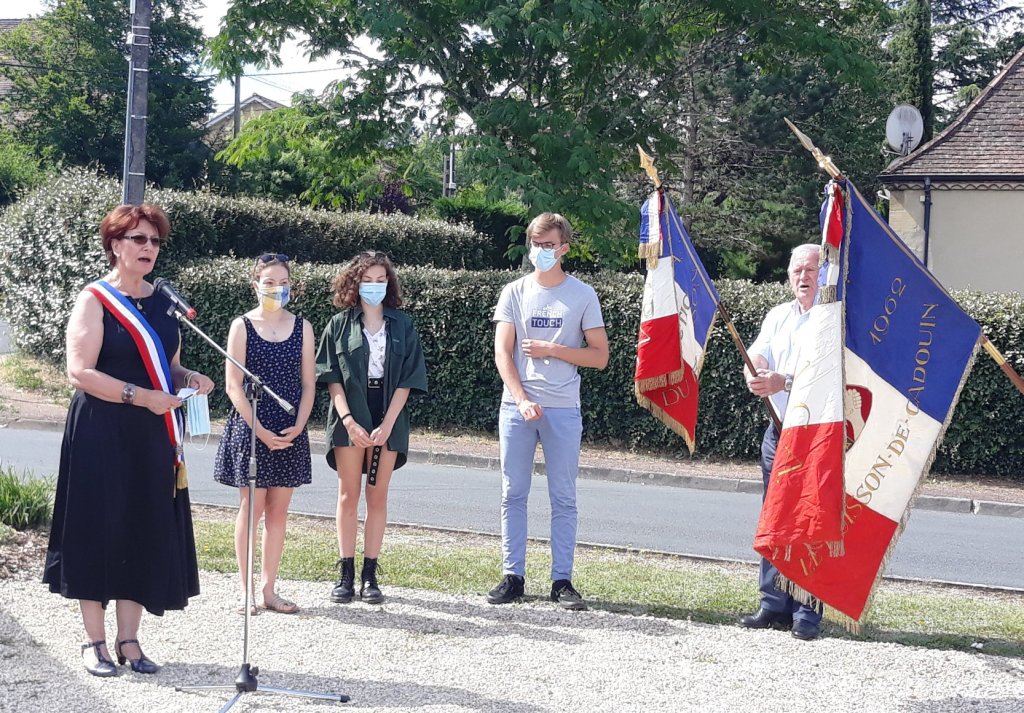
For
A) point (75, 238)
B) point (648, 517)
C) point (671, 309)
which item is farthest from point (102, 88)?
point (671, 309)

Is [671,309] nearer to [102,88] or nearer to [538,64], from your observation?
[538,64]

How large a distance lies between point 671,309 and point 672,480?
6.94m

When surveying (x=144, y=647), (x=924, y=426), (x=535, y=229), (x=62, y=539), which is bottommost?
(x=144, y=647)

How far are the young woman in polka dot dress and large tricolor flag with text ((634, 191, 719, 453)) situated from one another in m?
1.82

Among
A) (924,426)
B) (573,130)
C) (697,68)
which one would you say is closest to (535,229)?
(924,426)

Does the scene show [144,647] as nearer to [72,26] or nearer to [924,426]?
[924,426]

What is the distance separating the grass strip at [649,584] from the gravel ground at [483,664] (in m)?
0.36

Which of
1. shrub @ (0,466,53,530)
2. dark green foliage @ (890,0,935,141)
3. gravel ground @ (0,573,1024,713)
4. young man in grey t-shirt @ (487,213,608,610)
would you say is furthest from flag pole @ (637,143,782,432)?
dark green foliage @ (890,0,935,141)

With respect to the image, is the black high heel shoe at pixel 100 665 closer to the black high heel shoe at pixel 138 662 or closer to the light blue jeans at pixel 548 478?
the black high heel shoe at pixel 138 662

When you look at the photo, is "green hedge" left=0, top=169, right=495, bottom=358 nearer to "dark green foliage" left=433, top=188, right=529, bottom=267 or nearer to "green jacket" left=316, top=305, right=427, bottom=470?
"green jacket" left=316, top=305, right=427, bottom=470

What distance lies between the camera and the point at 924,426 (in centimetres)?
548

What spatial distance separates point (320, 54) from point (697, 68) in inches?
248

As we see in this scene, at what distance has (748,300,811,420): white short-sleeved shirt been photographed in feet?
19.5

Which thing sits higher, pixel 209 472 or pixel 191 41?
pixel 191 41
